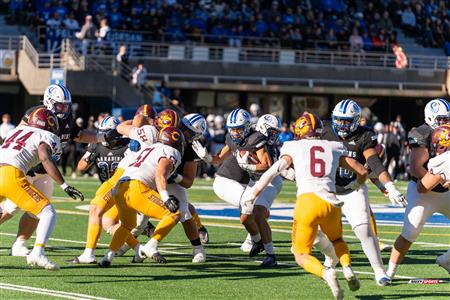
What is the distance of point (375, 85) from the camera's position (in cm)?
3512

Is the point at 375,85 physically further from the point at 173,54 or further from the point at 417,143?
the point at 417,143

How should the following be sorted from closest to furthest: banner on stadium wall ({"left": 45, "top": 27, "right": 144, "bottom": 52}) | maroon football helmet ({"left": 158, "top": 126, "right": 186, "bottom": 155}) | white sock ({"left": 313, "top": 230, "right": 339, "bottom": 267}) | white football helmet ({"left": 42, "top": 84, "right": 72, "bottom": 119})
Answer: white sock ({"left": 313, "top": 230, "right": 339, "bottom": 267}), maroon football helmet ({"left": 158, "top": 126, "right": 186, "bottom": 155}), white football helmet ({"left": 42, "top": 84, "right": 72, "bottom": 119}), banner on stadium wall ({"left": 45, "top": 27, "right": 144, "bottom": 52})

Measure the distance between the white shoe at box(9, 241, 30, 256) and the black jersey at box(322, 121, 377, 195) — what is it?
3.56 m

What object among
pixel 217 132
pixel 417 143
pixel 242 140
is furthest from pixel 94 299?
pixel 217 132

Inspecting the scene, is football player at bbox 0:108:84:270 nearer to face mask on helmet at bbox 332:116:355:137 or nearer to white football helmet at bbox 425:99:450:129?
face mask on helmet at bbox 332:116:355:137

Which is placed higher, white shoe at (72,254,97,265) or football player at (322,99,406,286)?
football player at (322,99,406,286)

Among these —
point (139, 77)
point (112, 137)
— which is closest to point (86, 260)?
point (112, 137)

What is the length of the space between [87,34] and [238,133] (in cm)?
1939

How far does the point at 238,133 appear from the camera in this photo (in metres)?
12.3

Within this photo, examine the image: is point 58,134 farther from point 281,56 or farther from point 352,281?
point 281,56

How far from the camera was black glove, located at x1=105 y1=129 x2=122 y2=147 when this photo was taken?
39.6 ft

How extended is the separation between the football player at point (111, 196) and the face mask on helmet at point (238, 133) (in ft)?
3.05

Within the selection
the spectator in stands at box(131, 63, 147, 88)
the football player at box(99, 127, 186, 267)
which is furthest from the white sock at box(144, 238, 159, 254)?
the spectator in stands at box(131, 63, 147, 88)

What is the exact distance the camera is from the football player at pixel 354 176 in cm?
982
